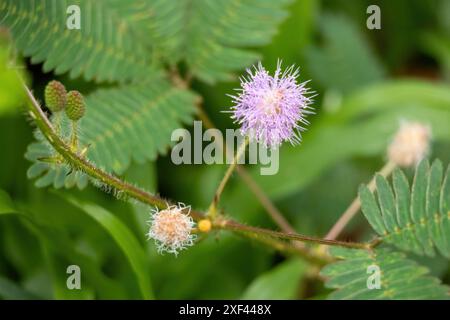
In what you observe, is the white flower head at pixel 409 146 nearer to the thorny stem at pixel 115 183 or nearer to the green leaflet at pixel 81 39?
the thorny stem at pixel 115 183

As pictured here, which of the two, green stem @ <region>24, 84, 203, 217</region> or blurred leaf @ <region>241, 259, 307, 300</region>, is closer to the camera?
green stem @ <region>24, 84, 203, 217</region>

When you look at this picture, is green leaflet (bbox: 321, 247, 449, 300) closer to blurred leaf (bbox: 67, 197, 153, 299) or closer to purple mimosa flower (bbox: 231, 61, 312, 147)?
purple mimosa flower (bbox: 231, 61, 312, 147)

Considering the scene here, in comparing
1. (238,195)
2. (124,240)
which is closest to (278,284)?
(238,195)

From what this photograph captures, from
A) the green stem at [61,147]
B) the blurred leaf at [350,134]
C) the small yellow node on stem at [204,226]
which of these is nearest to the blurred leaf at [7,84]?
the green stem at [61,147]

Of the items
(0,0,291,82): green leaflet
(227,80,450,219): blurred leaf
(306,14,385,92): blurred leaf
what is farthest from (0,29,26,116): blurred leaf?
(306,14,385,92): blurred leaf

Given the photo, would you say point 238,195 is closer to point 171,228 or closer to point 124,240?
point 124,240
